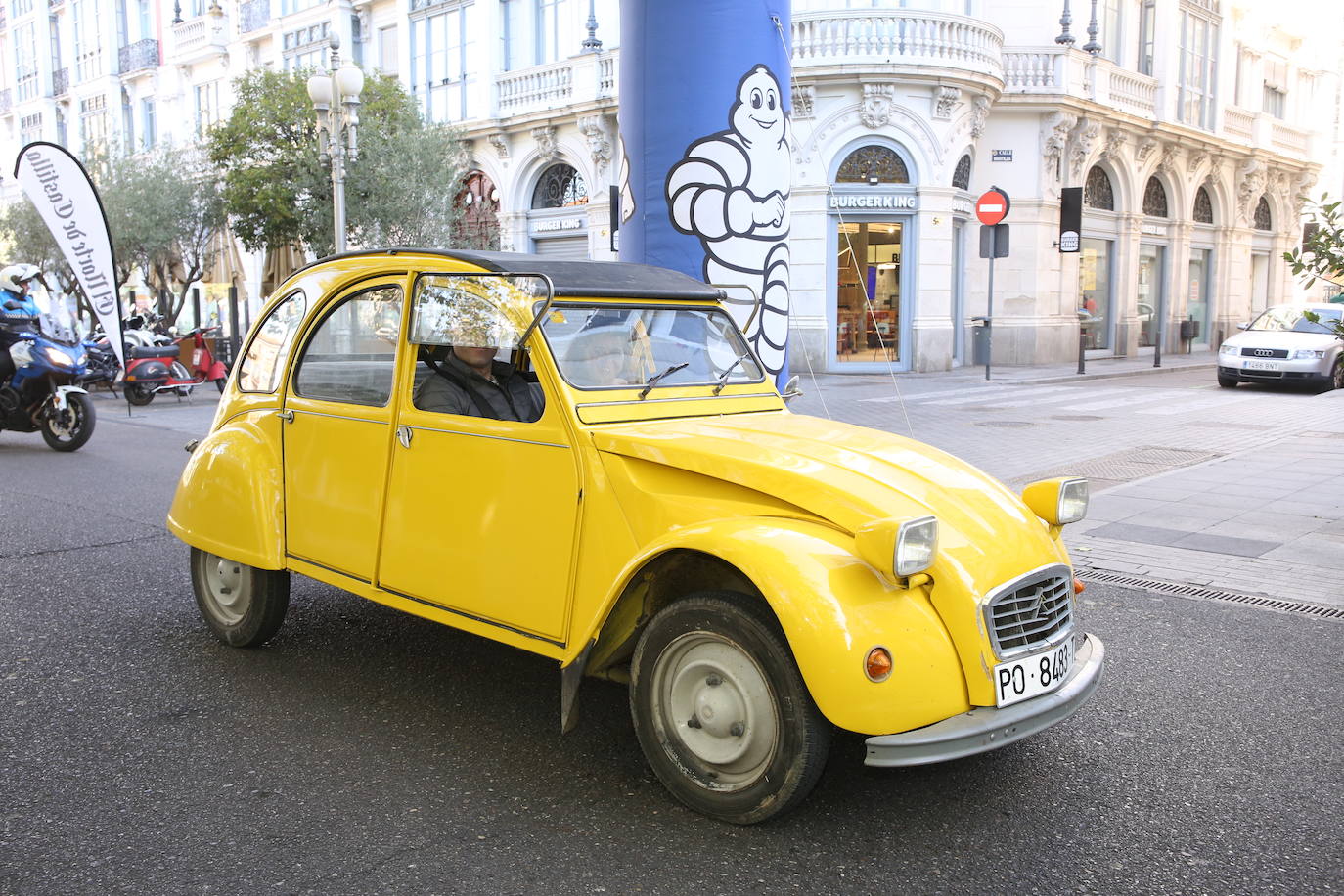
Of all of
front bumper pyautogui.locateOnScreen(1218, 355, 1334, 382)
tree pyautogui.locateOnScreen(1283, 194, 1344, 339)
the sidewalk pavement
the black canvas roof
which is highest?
tree pyautogui.locateOnScreen(1283, 194, 1344, 339)

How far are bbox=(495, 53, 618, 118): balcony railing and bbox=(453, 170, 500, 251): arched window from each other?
218 centimetres

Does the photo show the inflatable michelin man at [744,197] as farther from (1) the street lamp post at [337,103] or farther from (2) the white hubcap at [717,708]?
(1) the street lamp post at [337,103]

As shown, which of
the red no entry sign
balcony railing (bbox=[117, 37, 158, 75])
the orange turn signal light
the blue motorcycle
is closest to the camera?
the orange turn signal light

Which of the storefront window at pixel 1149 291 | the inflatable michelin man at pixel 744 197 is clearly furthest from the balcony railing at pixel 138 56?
the inflatable michelin man at pixel 744 197

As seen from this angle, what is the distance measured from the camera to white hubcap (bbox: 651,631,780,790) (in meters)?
3.21

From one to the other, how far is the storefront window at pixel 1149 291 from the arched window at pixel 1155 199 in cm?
101

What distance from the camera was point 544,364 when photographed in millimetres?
3877

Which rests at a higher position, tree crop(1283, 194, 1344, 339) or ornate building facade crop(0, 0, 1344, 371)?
ornate building facade crop(0, 0, 1344, 371)

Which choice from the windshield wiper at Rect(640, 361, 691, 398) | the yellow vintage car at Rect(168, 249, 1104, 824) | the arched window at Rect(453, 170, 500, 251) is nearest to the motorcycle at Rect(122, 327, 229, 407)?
the arched window at Rect(453, 170, 500, 251)

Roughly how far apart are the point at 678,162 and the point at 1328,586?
16.3 ft

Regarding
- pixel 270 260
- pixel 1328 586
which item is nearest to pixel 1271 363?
pixel 1328 586

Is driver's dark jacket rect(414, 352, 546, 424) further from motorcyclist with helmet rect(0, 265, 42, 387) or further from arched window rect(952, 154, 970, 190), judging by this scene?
arched window rect(952, 154, 970, 190)

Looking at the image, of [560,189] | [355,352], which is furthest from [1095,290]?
[355,352]

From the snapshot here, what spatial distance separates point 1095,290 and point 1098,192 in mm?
2575
